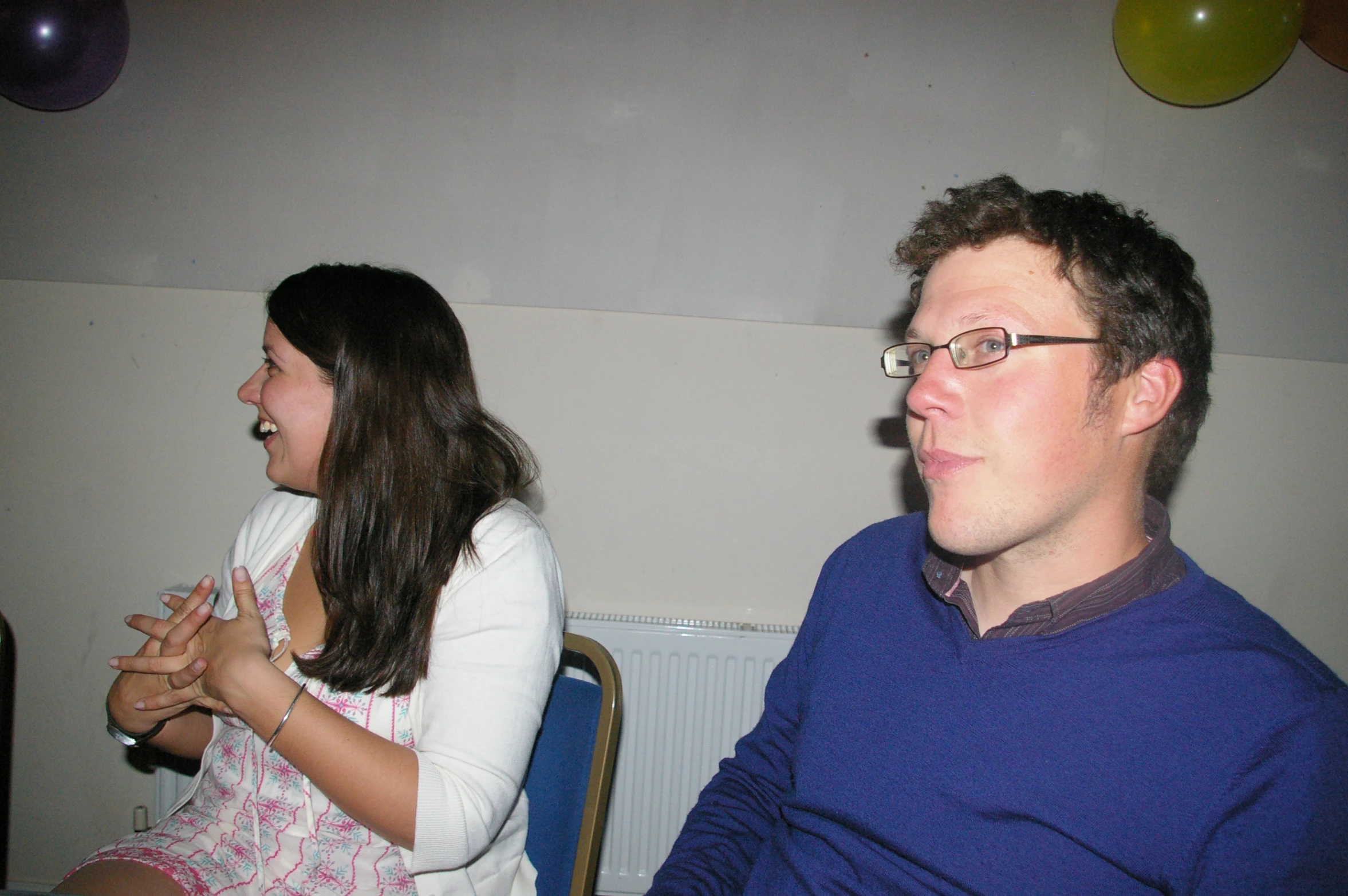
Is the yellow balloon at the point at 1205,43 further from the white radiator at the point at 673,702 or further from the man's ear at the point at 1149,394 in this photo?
the white radiator at the point at 673,702

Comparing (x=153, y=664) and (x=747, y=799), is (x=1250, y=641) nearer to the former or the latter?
(x=747, y=799)

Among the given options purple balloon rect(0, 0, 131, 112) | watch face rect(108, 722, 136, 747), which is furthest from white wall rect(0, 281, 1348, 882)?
watch face rect(108, 722, 136, 747)

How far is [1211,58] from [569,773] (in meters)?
2.03

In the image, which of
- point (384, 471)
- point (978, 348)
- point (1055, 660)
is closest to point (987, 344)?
point (978, 348)

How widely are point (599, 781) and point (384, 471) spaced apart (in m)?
0.56

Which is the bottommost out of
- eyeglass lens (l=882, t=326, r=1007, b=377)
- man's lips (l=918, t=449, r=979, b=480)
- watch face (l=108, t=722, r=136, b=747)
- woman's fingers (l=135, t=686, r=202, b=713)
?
watch face (l=108, t=722, r=136, b=747)

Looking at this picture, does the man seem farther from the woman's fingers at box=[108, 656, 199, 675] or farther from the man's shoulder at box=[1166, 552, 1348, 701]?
the woman's fingers at box=[108, 656, 199, 675]

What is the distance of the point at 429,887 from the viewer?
3.41 ft

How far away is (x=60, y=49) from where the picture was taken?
1765mm

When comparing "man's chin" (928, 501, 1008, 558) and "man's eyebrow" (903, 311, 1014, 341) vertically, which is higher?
"man's eyebrow" (903, 311, 1014, 341)

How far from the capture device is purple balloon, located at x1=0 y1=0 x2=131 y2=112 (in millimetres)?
1741

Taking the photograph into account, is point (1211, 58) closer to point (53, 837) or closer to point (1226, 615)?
point (1226, 615)

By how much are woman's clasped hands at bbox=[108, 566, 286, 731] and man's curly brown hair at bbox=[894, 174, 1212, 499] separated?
1.10 m

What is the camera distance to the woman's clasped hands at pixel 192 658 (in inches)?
39.1
